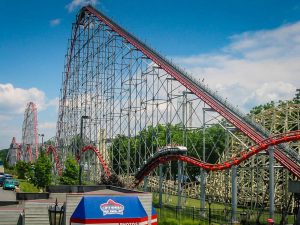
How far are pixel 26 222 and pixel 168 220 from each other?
9.58 meters

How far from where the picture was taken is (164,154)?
34.6 metres

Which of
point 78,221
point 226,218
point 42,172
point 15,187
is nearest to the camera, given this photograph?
point 78,221

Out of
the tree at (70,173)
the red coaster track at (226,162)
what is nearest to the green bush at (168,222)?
the red coaster track at (226,162)

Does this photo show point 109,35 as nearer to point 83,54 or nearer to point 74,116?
point 83,54

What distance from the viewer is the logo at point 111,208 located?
524 inches

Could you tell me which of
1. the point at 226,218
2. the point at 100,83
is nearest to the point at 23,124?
the point at 100,83

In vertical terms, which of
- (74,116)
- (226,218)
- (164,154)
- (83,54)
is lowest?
(226,218)

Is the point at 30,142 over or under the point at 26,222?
over

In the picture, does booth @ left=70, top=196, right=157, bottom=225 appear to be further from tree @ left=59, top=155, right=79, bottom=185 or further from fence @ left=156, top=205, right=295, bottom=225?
tree @ left=59, top=155, right=79, bottom=185

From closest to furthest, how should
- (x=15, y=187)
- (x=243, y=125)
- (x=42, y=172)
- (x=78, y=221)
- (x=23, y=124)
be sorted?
(x=78, y=221) → (x=243, y=125) → (x=15, y=187) → (x=42, y=172) → (x=23, y=124)

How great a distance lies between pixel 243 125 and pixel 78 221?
20.0 m

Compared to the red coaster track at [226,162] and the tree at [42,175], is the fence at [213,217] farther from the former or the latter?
the tree at [42,175]

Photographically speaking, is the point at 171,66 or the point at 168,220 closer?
the point at 168,220

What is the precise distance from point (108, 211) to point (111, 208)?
0.13 m
